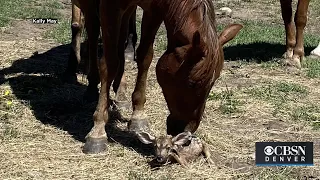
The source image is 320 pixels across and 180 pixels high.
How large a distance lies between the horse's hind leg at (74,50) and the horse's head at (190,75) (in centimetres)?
270

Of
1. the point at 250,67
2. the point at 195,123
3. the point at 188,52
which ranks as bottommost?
Result: the point at 250,67

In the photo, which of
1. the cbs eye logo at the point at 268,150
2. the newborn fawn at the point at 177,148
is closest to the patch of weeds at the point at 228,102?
the cbs eye logo at the point at 268,150

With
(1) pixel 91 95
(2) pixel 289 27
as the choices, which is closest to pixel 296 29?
(2) pixel 289 27

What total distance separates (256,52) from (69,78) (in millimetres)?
2767

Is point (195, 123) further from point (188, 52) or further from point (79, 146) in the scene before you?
point (79, 146)

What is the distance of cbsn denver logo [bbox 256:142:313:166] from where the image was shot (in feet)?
13.1

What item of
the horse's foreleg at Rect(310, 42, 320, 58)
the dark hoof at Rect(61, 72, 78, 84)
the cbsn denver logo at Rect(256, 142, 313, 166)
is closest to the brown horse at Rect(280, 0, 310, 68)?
the horse's foreleg at Rect(310, 42, 320, 58)

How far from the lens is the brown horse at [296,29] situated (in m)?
7.11

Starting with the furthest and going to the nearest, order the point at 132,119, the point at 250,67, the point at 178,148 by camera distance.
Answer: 1. the point at 250,67
2. the point at 132,119
3. the point at 178,148

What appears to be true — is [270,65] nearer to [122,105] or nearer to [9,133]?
[122,105]

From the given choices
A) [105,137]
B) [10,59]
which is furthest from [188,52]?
[10,59]

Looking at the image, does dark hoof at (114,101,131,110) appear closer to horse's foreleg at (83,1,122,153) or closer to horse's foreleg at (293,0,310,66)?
horse's foreleg at (83,1,122,153)

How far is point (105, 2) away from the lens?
4.10m

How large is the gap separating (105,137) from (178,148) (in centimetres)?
72
